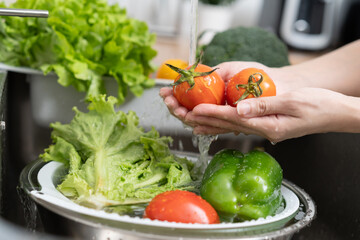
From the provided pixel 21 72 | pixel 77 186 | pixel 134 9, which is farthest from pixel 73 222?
pixel 134 9

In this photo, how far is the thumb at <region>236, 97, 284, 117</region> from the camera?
0.89 meters

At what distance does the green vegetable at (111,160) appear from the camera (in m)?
0.90

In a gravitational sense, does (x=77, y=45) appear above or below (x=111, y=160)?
above

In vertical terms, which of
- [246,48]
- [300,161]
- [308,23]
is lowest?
[300,161]

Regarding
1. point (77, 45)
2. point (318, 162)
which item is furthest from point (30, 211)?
point (318, 162)

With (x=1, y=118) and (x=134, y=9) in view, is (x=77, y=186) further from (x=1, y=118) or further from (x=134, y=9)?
(x=134, y=9)

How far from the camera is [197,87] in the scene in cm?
94

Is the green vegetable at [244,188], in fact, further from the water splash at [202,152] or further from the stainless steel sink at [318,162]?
the stainless steel sink at [318,162]

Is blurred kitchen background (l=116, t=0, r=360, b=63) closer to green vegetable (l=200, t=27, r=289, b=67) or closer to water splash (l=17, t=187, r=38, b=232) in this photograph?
green vegetable (l=200, t=27, r=289, b=67)

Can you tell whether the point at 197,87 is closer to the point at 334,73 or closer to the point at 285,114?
the point at 285,114

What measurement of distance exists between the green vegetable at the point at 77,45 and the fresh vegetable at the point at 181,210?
0.52 metres

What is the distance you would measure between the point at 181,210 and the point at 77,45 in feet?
2.09

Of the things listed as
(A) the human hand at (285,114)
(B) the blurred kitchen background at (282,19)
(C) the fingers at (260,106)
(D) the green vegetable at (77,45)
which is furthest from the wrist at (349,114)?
(B) the blurred kitchen background at (282,19)

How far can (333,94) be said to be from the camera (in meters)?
0.96
